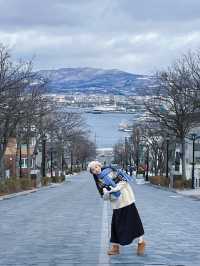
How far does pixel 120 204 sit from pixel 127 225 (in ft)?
1.29

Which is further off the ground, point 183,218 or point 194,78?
point 194,78

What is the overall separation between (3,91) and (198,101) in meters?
12.7

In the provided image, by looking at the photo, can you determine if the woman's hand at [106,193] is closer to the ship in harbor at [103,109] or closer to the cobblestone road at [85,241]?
the cobblestone road at [85,241]

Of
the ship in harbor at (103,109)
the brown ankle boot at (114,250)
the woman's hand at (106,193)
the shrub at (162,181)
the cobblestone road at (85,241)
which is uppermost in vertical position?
the ship in harbor at (103,109)

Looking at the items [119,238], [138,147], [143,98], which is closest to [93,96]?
[138,147]

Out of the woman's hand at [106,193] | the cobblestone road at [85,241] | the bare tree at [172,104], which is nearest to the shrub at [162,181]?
the bare tree at [172,104]

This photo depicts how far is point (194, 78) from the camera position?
44.0 m

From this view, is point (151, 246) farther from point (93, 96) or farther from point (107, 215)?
point (93, 96)

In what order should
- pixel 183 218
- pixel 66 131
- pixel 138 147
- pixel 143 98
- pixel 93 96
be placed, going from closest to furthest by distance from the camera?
pixel 183 218, pixel 143 98, pixel 66 131, pixel 138 147, pixel 93 96

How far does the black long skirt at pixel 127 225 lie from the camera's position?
11703 mm

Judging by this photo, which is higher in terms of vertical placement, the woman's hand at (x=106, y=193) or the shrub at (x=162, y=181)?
the woman's hand at (x=106, y=193)

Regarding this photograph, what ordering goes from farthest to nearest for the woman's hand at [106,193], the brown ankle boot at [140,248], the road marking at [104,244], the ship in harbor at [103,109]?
the ship in harbor at [103,109] → the brown ankle boot at [140,248] → the road marking at [104,244] → the woman's hand at [106,193]

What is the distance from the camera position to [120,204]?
11.8 meters

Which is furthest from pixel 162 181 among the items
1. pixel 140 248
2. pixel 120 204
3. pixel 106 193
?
pixel 106 193
